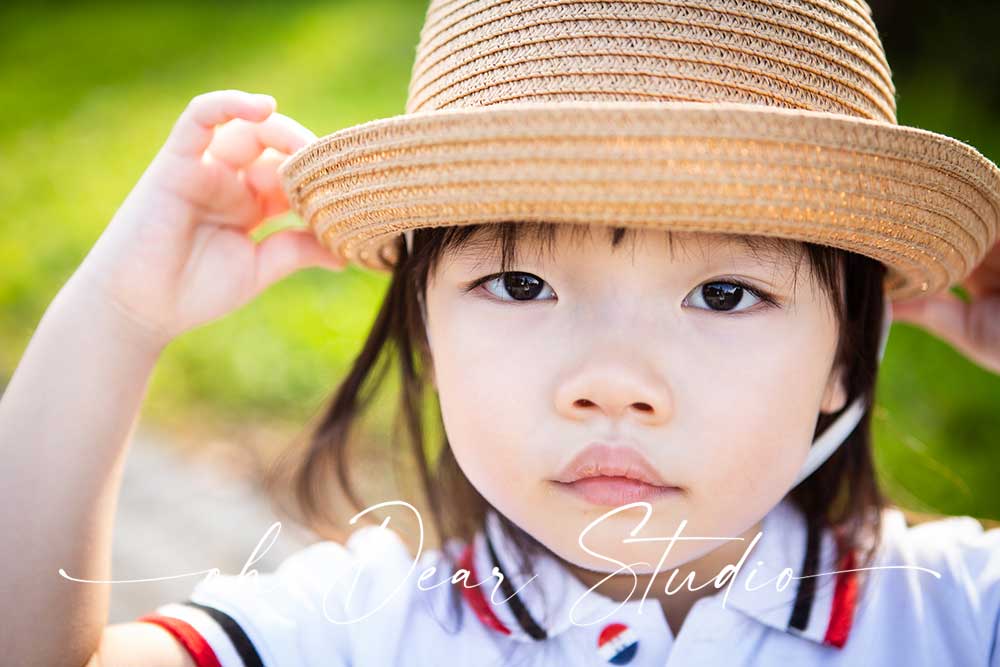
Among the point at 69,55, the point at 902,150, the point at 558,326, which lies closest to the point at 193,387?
the point at 558,326

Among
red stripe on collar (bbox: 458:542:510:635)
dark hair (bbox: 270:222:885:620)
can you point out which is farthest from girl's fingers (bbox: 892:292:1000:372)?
red stripe on collar (bbox: 458:542:510:635)

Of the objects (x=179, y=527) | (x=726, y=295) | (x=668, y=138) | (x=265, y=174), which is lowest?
(x=179, y=527)

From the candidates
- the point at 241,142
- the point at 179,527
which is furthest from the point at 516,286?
the point at 179,527

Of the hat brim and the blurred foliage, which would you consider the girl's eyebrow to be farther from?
the blurred foliage

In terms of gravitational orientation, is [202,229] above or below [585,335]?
above

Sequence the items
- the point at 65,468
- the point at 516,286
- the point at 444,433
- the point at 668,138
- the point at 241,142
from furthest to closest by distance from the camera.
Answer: the point at 444,433
the point at 241,142
the point at 65,468
the point at 516,286
the point at 668,138

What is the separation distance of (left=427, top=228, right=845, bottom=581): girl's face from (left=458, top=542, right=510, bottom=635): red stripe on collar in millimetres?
220

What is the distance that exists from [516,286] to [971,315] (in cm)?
99

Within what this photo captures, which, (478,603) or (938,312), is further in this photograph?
(938,312)

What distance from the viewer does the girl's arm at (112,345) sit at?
1.29m

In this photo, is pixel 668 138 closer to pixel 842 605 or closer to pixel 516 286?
pixel 516 286

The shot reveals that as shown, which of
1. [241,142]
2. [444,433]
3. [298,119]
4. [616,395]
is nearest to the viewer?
[616,395]

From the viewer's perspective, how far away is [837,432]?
1438 mm

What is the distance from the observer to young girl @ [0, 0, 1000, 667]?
3.42 feet
